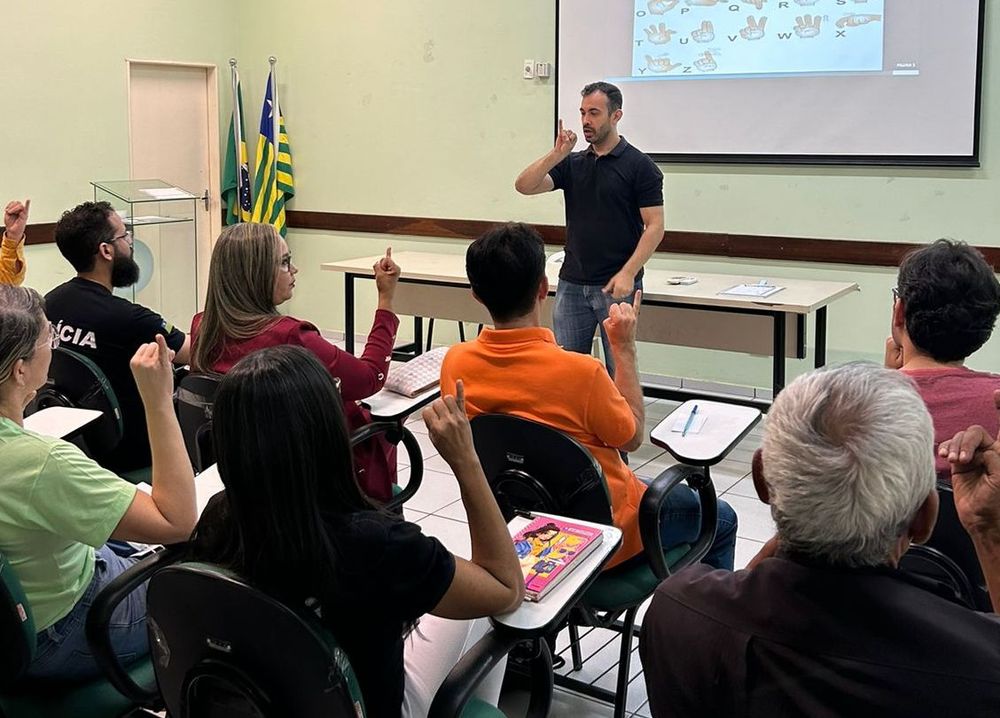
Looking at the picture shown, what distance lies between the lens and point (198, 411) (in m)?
2.61

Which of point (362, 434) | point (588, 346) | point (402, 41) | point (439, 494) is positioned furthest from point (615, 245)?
point (402, 41)

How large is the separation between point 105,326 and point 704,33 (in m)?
3.57

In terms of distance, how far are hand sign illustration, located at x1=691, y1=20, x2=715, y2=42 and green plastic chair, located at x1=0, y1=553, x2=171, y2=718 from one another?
4373 millimetres

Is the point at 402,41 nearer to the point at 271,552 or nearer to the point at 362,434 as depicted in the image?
the point at 362,434

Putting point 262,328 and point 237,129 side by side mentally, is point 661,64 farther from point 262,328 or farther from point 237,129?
point 262,328

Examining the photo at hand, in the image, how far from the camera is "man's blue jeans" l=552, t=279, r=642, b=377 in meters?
4.48

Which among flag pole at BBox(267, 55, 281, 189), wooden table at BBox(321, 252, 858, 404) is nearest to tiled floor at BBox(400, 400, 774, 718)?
wooden table at BBox(321, 252, 858, 404)

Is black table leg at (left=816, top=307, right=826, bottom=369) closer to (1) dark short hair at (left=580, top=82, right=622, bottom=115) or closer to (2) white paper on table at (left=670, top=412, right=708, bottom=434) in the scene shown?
(1) dark short hair at (left=580, top=82, right=622, bottom=115)

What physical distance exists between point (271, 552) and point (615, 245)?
3.23 meters

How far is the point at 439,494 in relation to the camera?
416 centimetres

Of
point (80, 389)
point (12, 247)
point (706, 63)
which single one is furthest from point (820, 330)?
point (12, 247)

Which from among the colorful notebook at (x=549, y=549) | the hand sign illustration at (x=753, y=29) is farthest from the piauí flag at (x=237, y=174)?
the colorful notebook at (x=549, y=549)

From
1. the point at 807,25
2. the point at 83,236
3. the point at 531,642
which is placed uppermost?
the point at 807,25

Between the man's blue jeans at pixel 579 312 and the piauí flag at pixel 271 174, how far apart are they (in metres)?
3.06
